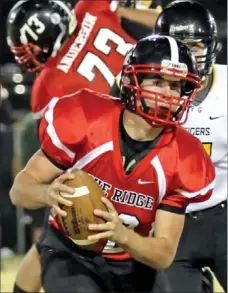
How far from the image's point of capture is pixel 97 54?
1.97 m

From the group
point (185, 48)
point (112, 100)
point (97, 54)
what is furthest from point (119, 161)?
point (97, 54)

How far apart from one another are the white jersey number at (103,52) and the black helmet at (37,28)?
7 centimetres

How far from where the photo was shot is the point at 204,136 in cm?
159

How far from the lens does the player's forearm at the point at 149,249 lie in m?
A: 1.23

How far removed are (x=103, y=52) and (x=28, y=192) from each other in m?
0.74

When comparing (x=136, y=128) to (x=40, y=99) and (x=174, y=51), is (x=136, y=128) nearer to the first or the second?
(x=174, y=51)

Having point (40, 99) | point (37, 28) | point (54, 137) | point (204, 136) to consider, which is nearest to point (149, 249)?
point (54, 137)

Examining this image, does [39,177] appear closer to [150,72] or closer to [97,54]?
[150,72]

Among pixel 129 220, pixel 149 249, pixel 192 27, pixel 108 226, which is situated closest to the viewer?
pixel 108 226

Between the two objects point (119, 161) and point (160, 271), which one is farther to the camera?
point (160, 271)

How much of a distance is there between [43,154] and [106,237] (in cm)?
23

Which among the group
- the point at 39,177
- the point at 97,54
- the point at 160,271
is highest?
the point at 39,177

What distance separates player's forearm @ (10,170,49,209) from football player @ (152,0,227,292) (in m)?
0.39

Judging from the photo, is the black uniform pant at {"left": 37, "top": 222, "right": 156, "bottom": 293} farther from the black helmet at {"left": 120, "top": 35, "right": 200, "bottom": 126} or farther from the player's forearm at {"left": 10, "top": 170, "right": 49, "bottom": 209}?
the black helmet at {"left": 120, "top": 35, "right": 200, "bottom": 126}
